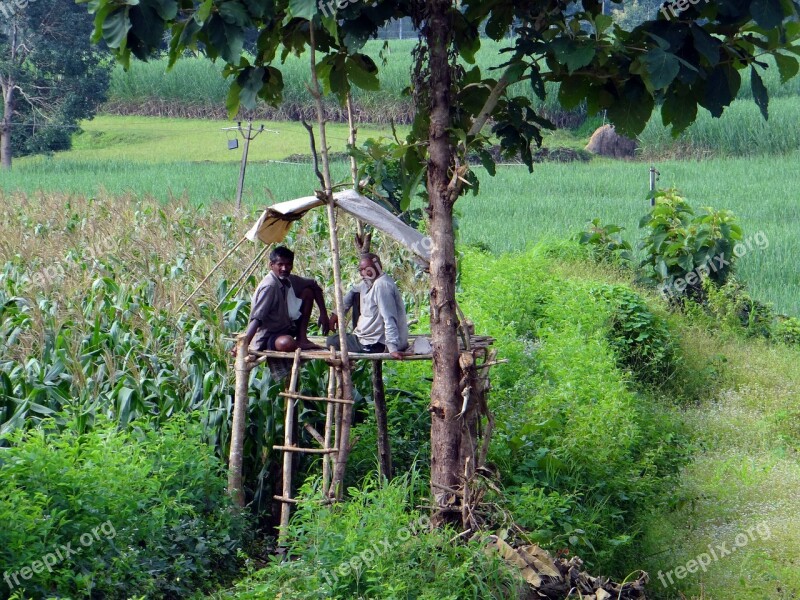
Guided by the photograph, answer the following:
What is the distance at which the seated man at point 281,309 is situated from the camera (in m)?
6.37

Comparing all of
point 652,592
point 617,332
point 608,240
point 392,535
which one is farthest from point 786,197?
point 392,535

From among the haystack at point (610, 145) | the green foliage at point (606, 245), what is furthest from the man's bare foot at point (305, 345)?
the haystack at point (610, 145)

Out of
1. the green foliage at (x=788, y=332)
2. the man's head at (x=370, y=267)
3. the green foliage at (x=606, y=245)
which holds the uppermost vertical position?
the man's head at (x=370, y=267)

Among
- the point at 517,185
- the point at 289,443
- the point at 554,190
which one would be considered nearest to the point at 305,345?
the point at 289,443

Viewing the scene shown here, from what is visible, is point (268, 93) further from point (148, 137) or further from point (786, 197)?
point (148, 137)

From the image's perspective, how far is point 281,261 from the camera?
21.0ft

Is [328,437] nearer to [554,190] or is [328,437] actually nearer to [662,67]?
[662,67]

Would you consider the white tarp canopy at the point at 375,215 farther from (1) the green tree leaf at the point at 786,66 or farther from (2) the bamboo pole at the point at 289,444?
(1) the green tree leaf at the point at 786,66

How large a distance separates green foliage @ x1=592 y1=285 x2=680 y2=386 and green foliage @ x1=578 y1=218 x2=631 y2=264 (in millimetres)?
3447

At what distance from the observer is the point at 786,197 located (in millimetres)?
21562

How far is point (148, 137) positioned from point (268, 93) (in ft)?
103

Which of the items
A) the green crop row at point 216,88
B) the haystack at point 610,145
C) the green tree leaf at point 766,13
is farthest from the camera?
the green crop row at point 216,88

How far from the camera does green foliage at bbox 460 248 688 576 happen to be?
21.5 feet

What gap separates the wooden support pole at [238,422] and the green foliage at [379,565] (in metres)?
0.88
